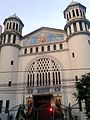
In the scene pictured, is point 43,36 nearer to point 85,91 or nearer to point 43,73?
point 43,73

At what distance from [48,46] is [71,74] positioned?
6.28m

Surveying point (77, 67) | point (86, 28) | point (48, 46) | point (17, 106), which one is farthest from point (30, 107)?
point (86, 28)

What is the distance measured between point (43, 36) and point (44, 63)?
5154 mm

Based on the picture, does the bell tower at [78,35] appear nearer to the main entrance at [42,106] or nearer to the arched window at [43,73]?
the arched window at [43,73]

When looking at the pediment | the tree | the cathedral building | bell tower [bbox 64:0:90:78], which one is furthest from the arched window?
the tree

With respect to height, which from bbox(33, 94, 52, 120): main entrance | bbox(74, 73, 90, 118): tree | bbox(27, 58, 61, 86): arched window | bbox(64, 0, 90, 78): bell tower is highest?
bbox(64, 0, 90, 78): bell tower

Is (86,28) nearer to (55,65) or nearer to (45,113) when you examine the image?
(55,65)

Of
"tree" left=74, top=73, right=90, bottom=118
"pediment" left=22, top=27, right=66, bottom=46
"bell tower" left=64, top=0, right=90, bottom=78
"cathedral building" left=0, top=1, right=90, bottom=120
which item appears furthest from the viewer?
"pediment" left=22, top=27, right=66, bottom=46

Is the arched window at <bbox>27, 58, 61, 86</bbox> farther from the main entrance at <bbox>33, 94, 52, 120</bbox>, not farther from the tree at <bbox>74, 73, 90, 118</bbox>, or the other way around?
the tree at <bbox>74, 73, 90, 118</bbox>

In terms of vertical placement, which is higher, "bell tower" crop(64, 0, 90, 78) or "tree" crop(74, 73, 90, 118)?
"bell tower" crop(64, 0, 90, 78)

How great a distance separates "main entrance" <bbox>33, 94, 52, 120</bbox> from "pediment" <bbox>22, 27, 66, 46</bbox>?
896 cm

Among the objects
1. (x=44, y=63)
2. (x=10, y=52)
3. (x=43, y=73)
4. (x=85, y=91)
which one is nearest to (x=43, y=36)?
(x=44, y=63)

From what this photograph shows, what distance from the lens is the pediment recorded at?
29.1m

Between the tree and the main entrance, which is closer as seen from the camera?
the tree
